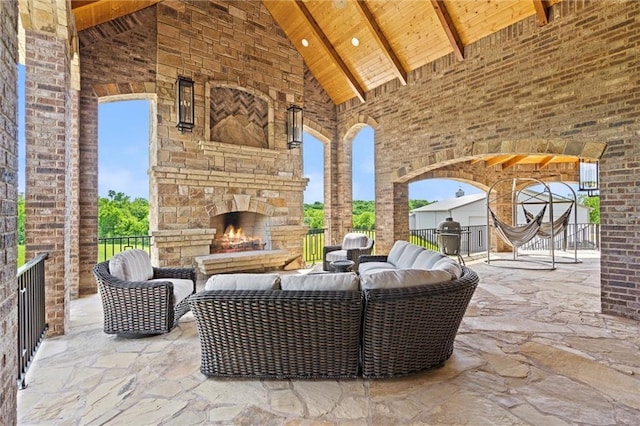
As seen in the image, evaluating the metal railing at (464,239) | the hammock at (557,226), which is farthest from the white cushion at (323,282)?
the metal railing at (464,239)

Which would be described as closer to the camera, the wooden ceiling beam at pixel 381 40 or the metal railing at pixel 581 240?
the wooden ceiling beam at pixel 381 40

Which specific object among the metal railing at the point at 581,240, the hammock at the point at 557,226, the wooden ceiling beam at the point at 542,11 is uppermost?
the wooden ceiling beam at the point at 542,11

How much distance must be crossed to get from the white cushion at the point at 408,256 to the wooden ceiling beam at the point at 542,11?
3577mm

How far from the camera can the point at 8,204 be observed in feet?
4.63

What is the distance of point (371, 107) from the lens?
7.12m

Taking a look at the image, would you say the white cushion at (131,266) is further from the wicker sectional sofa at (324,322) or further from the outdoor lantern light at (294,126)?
the outdoor lantern light at (294,126)

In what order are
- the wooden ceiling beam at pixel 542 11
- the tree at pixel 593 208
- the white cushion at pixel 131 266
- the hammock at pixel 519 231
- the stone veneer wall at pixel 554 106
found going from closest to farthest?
1. the white cushion at pixel 131 266
2. the stone veneer wall at pixel 554 106
3. the wooden ceiling beam at pixel 542 11
4. the hammock at pixel 519 231
5. the tree at pixel 593 208

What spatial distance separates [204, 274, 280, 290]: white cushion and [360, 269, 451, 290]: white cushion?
0.62 meters

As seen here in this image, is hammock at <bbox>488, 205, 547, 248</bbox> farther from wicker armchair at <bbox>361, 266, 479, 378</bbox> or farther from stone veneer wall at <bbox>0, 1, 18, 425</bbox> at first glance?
stone veneer wall at <bbox>0, 1, 18, 425</bbox>

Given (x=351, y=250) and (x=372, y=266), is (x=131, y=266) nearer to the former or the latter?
(x=372, y=266)

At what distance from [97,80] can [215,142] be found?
1858mm

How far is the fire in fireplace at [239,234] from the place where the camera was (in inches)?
241

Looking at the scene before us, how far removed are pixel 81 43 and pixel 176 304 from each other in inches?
167

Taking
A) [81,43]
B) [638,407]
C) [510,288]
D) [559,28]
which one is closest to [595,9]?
[559,28]
